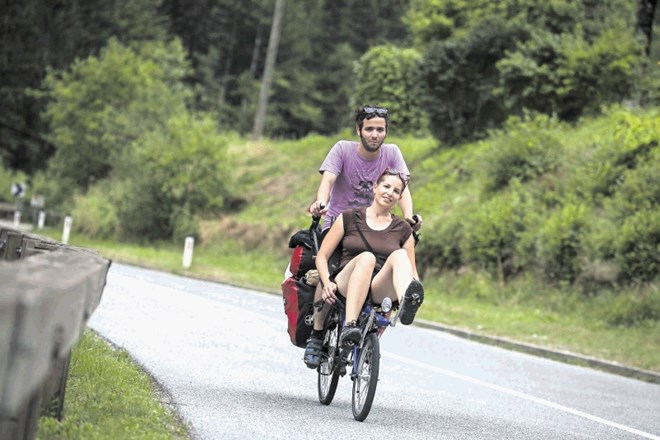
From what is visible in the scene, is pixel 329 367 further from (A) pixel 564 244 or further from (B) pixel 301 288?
(A) pixel 564 244

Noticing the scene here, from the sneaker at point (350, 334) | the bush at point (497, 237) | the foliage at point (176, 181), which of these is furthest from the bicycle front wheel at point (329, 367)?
the foliage at point (176, 181)

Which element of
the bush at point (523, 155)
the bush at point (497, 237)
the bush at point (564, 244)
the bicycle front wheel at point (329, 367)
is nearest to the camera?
the bicycle front wheel at point (329, 367)

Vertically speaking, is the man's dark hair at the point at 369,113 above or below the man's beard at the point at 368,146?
above

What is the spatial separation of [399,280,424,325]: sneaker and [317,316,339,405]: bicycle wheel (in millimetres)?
1027

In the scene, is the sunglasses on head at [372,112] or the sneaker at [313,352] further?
the sneaker at [313,352]

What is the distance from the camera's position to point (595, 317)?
72.0ft

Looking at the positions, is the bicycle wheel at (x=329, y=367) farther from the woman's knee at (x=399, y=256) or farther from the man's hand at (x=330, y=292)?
the woman's knee at (x=399, y=256)

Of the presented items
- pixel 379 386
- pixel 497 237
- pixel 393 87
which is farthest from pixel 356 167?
pixel 393 87

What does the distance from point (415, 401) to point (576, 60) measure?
71.8 feet

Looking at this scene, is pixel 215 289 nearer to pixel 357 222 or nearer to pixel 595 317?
pixel 595 317

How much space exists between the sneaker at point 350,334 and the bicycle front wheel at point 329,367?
1.21ft

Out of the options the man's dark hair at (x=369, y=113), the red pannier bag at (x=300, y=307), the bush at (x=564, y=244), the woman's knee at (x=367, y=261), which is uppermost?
the man's dark hair at (x=369, y=113)

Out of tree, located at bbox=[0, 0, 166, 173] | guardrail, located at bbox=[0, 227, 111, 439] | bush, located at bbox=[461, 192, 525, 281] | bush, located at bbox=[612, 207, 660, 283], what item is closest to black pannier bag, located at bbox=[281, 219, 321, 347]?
guardrail, located at bbox=[0, 227, 111, 439]

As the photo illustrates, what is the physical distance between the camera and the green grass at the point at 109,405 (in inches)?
260
